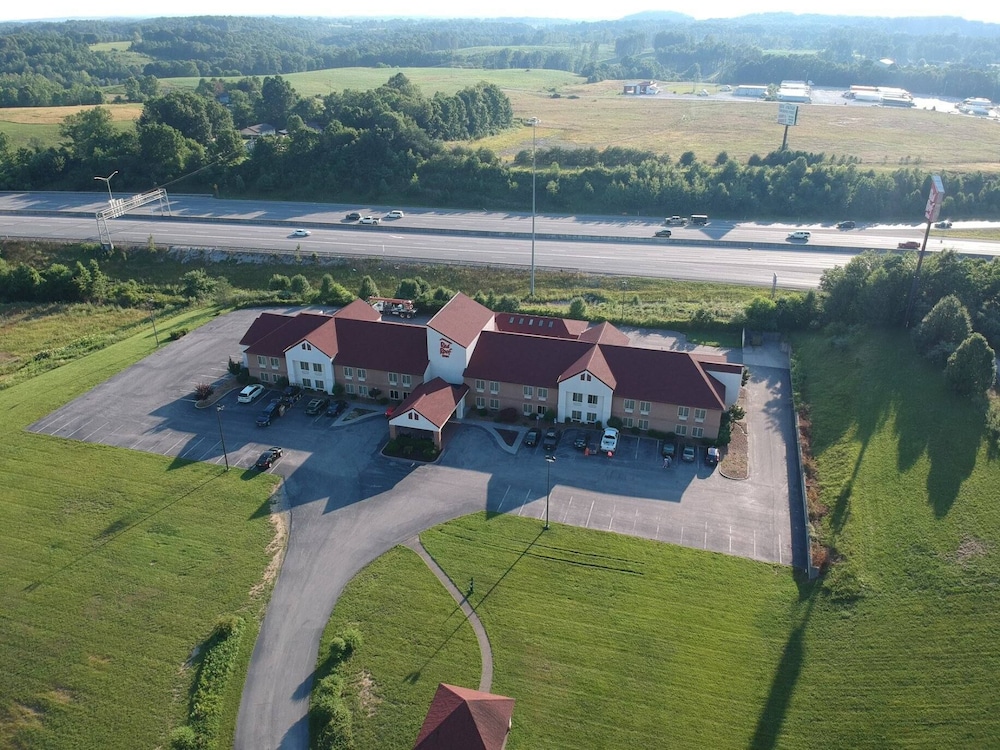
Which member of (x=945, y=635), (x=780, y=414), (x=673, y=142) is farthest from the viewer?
(x=673, y=142)

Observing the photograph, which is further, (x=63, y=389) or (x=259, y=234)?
(x=259, y=234)

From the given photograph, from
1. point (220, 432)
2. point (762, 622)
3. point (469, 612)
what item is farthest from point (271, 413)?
point (762, 622)

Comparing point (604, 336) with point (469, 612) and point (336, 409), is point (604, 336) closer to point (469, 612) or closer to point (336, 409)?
point (336, 409)

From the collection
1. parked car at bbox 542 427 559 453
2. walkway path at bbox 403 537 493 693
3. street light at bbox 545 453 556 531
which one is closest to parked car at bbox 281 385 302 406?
walkway path at bbox 403 537 493 693

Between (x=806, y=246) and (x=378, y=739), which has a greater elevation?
(x=806, y=246)

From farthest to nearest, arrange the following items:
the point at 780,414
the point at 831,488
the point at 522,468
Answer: the point at 780,414, the point at 522,468, the point at 831,488

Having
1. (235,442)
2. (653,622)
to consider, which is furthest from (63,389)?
(653,622)

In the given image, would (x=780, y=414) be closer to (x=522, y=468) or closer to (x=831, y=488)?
(x=831, y=488)
